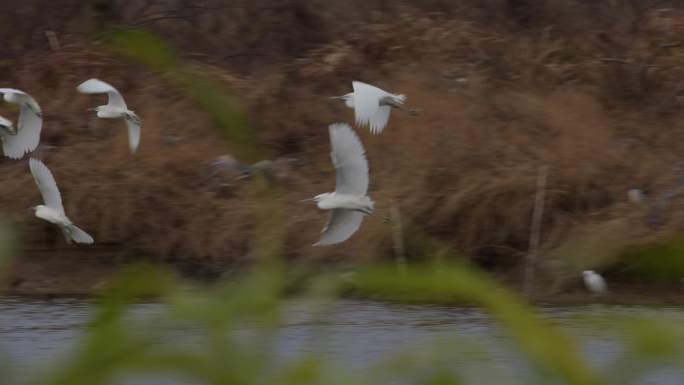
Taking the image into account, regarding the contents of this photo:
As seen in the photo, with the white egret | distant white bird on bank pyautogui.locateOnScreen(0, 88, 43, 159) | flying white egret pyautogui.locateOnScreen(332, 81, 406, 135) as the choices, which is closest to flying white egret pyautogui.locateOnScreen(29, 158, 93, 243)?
distant white bird on bank pyautogui.locateOnScreen(0, 88, 43, 159)

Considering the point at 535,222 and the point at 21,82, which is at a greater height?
the point at 21,82

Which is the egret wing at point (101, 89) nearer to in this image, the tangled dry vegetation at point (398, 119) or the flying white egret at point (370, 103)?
the tangled dry vegetation at point (398, 119)

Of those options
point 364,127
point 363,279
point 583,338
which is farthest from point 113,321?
point 364,127

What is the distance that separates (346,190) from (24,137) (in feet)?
9.03

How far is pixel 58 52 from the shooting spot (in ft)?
44.2

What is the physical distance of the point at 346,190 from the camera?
852 centimetres

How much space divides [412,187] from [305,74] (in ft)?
9.04

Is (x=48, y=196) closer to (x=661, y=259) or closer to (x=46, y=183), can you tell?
(x=46, y=183)

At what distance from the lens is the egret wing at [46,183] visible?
30.3 ft

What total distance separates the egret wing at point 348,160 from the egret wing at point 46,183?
204 centimetres

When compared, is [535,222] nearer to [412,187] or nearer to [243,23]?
[412,187]

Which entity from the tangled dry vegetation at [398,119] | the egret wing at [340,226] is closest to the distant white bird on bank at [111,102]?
the tangled dry vegetation at [398,119]

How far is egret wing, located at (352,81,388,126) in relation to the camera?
9.84 metres

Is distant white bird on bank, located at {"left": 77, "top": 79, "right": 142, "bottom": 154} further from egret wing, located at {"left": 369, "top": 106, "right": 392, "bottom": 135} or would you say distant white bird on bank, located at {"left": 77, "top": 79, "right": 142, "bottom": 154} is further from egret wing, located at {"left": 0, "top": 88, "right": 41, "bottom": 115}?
egret wing, located at {"left": 369, "top": 106, "right": 392, "bottom": 135}
